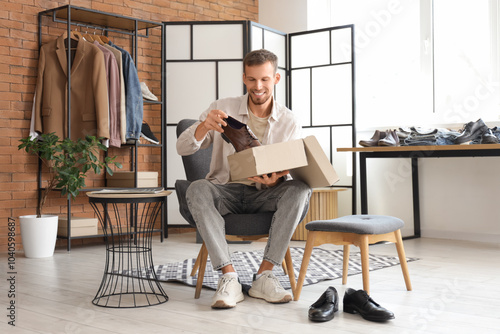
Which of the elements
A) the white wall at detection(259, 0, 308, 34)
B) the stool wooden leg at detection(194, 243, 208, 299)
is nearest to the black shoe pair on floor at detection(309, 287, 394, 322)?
the stool wooden leg at detection(194, 243, 208, 299)

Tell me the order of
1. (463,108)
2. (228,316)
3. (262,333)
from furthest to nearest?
(463,108), (228,316), (262,333)

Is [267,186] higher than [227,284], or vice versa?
[267,186]

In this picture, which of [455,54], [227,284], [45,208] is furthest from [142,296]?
[455,54]

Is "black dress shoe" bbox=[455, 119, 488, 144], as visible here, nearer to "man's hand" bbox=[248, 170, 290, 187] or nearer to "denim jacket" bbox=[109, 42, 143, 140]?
"man's hand" bbox=[248, 170, 290, 187]

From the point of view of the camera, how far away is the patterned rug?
3004 mm

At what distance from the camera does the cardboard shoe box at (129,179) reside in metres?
4.69

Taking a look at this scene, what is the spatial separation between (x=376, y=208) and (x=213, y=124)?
10.1ft

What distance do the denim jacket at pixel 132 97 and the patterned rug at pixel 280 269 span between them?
1344 millimetres

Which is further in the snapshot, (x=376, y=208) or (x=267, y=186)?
(x=376, y=208)

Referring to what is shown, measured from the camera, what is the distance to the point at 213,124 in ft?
8.02

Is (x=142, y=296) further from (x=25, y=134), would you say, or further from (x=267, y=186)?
(x=25, y=134)

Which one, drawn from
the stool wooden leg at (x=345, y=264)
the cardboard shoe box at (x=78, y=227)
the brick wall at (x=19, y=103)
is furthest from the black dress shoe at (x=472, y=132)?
the brick wall at (x=19, y=103)

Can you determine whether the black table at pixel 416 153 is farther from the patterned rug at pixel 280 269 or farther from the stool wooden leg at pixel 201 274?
the stool wooden leg at pixel 201 274

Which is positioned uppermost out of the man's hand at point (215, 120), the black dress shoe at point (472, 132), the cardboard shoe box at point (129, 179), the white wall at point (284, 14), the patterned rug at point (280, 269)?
the white wall at point (284, 14)
